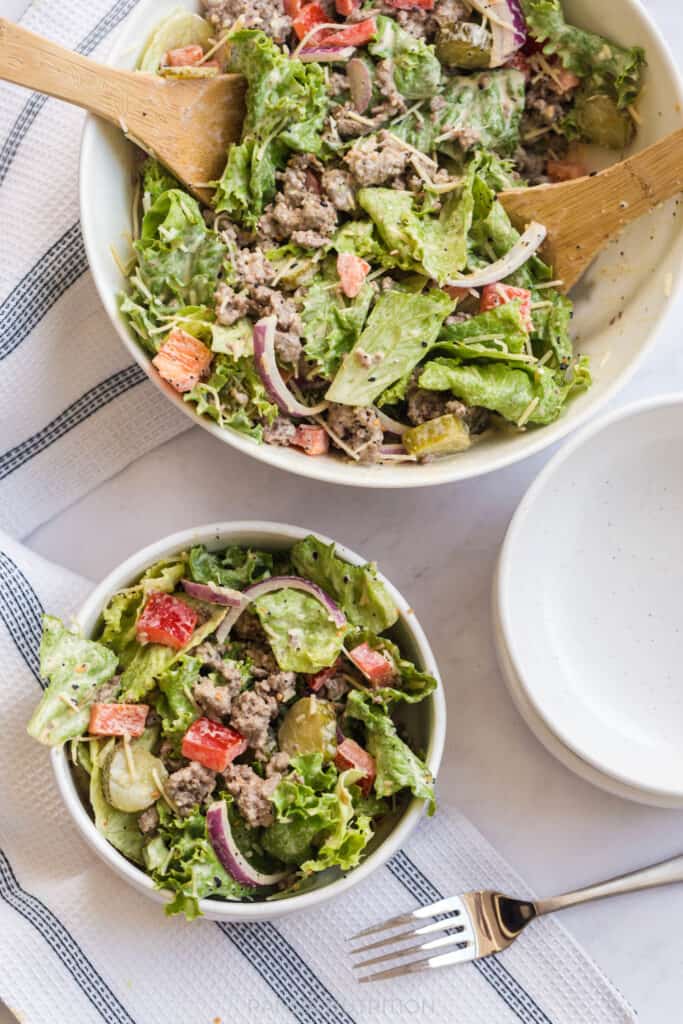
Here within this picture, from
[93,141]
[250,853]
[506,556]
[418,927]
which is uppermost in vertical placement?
[93,141]

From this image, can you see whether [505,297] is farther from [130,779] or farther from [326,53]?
[130,779]

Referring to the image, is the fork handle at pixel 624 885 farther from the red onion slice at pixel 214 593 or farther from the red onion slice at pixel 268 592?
the red onion slice at pixel 214 593

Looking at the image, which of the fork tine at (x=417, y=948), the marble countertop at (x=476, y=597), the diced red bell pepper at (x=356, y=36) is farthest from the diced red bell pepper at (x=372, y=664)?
the diced red bell pepper at (x=356, y=36)

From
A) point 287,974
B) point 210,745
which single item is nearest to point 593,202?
point 210,745

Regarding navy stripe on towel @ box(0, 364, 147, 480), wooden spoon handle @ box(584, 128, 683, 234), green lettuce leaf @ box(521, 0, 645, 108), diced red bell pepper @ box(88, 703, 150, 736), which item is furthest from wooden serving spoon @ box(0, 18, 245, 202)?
diced red bell pepper @ box(88, 703, 150, 736)

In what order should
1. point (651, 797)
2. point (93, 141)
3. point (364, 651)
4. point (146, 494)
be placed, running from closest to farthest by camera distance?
point (93, 141)
point (364, 651)
point (651, 797)
point (146, 494)

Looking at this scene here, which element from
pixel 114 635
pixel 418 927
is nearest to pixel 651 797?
pixel 418 927

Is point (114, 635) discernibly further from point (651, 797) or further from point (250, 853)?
point (651, 797)
